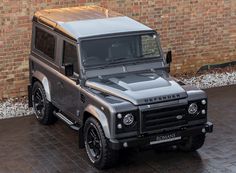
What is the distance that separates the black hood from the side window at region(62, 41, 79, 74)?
46cm

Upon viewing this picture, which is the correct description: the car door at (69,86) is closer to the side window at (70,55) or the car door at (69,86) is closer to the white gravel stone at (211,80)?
the side window at (70,55)

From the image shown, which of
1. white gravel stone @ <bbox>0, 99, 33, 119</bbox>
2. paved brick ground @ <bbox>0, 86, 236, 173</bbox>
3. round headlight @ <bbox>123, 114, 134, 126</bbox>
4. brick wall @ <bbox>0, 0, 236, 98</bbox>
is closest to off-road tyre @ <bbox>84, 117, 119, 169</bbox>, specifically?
paved brick ground @ <bbox>0, 86, 236, 173</bbox>

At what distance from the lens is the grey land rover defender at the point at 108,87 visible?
1009 cm

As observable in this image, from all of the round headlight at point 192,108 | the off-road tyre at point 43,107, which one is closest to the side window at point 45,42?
the off-road tyre at point 43,107

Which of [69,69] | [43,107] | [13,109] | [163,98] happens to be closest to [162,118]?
[163,98]

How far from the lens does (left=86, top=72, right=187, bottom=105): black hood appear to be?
1012 cm

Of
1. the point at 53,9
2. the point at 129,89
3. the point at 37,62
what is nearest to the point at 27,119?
the point at 37,62

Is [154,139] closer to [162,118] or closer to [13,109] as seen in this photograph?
[162,118]

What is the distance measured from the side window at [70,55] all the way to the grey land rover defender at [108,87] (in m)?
0.02

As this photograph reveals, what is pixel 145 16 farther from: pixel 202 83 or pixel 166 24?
pixel 202 83

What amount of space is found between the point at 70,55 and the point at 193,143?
261cm

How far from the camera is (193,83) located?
595 inches

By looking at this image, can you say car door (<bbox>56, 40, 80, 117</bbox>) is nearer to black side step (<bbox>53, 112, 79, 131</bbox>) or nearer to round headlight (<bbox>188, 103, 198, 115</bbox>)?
black side step (<bbox>53, 112, 79, 131</bbox>)

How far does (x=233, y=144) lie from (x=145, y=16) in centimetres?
453
